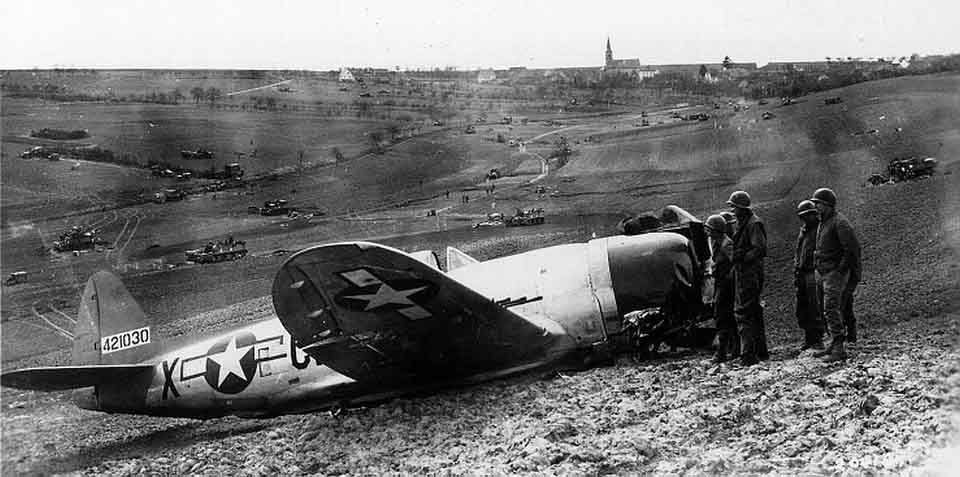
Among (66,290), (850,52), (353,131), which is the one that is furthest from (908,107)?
(66,290)

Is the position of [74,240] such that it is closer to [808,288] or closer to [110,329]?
[110,329]

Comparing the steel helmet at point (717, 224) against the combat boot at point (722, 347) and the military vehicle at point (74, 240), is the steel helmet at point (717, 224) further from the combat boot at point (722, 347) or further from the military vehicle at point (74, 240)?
the military vehicle at point (74, 240)

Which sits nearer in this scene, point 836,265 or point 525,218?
point 836,265

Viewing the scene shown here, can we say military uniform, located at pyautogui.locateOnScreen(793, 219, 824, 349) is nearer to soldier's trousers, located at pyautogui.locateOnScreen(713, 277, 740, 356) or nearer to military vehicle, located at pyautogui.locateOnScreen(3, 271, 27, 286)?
soldier's trousers, located at pyautogui.locateOnScreen(713, 277, 740, 356)

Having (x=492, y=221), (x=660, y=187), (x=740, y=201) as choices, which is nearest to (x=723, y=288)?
(x=740, y=201)

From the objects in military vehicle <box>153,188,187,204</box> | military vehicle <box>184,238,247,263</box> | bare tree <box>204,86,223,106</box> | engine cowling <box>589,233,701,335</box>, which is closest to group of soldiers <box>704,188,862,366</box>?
engine cowling <box>589,233,701,335</box>
